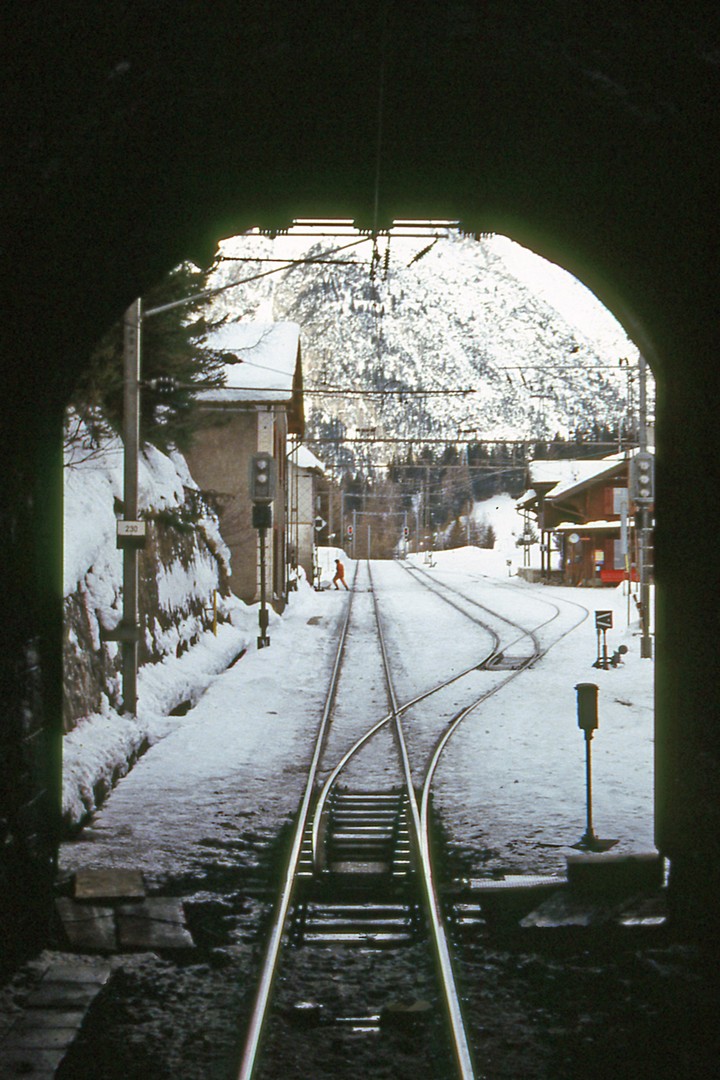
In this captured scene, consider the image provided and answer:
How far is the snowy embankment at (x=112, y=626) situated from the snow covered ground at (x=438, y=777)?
9.9 inches

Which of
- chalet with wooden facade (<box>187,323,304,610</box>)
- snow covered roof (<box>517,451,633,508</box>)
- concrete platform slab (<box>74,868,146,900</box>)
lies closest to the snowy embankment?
concrete platform slab (<box>74,868,146,900</box>)

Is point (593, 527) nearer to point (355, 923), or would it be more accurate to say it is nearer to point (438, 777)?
point (438, 777)

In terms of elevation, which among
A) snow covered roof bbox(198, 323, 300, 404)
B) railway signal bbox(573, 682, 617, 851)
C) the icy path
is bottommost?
the icy path

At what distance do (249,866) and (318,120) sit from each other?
5532mm

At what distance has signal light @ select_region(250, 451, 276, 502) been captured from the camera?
24250 mm

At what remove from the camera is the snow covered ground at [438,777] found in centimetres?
904

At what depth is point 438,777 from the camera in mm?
11625

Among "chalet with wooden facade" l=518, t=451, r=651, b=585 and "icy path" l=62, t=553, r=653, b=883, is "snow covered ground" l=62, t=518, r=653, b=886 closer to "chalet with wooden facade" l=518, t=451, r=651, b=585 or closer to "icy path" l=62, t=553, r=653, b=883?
"icy path" l=62, t=553, r=653, b=883

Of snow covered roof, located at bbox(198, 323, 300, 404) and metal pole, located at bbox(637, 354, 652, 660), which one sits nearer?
metal pole, located at bbox(637, 354, 652, 660)

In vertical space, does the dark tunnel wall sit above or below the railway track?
above

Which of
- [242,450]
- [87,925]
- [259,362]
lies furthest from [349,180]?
[259,362]

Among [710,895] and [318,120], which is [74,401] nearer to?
[318,120]

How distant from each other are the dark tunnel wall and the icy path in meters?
1.84

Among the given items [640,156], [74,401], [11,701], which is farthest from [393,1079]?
[74,401]
